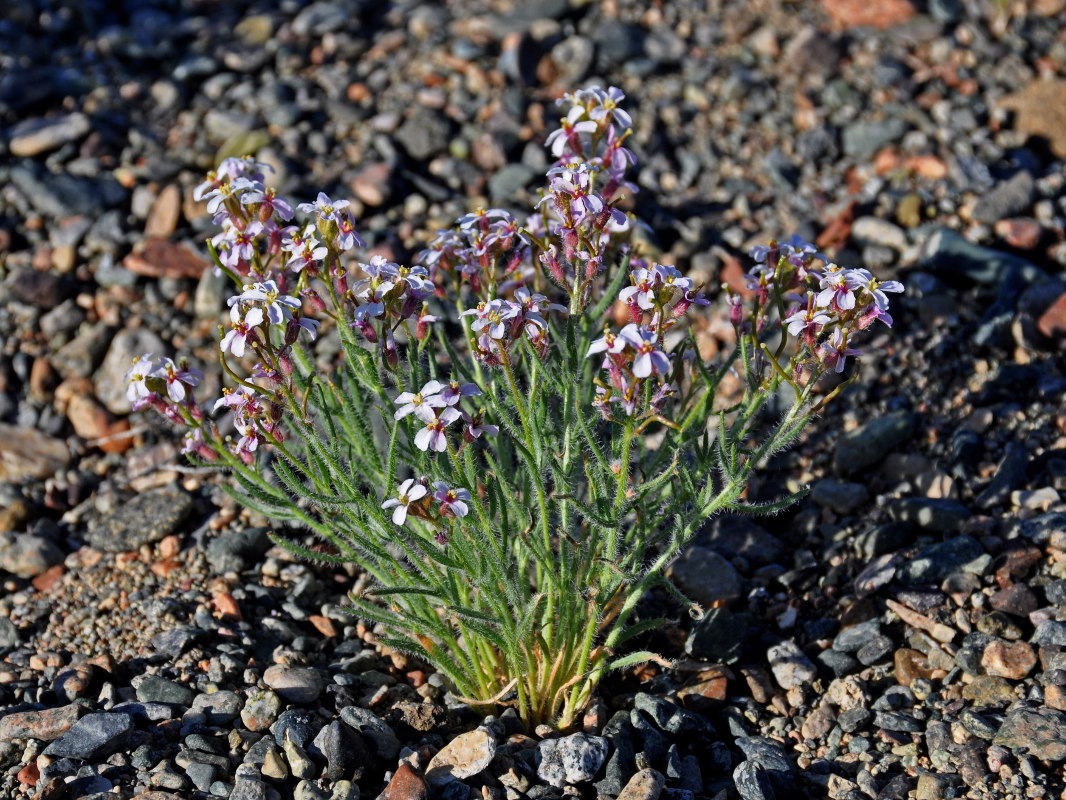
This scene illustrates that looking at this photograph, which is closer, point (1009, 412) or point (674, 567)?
point (674, 567)

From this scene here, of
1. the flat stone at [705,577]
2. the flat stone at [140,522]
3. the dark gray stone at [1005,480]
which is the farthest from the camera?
the flat stone at [140,522]

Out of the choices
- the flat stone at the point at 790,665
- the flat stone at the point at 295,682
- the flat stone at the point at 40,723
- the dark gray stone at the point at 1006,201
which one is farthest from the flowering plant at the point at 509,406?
the dark gray stone at the point at 1006,201

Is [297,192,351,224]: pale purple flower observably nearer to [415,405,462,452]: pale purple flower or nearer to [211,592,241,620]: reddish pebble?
[415,405,462,452]: pale purple flower

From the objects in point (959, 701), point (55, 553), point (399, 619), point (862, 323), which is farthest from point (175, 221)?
point (959, 701)

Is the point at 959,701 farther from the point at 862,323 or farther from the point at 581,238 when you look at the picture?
the point at 581,238

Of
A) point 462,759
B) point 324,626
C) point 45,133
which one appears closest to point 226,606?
point 324,626

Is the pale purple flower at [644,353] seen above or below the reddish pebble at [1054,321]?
above

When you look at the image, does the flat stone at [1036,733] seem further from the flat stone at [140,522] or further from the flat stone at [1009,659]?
the flat stone at [140,522]
